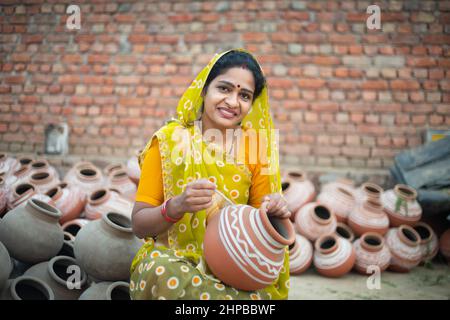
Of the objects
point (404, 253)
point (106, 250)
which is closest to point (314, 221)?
point (404, 253)

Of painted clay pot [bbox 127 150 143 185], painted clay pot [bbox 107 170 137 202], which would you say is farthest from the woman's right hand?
painted clay pot [bbox 127 150 143 185]

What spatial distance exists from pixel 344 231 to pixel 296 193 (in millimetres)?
676

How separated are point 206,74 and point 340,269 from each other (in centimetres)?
263

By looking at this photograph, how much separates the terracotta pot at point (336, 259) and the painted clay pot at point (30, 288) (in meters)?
2.54

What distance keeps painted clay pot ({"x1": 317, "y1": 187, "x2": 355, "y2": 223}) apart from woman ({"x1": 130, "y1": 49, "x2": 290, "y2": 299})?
8.46 ft

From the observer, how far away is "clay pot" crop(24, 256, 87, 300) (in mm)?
2480

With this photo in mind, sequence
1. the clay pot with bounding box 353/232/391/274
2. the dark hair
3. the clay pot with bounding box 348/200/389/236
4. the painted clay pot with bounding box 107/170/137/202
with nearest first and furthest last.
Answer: the dark hair
the clay pot with bounding box 353/232/391/274
the clay pot with bounding box 348/200/389/236
the painted clay pot with bounding box 107/170/137/202

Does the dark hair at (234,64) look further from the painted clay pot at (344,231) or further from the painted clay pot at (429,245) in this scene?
the painted clay pot at (429,245)

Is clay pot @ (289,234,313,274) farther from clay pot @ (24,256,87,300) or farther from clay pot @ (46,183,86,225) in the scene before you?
clay pot @ (46,183,86,225)

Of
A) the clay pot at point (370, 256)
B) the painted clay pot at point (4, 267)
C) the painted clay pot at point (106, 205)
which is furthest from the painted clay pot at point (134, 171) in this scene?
the clay pot at point (370, 256)

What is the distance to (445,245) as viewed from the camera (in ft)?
14.3

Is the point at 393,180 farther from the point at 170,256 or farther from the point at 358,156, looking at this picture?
the point at 170,256

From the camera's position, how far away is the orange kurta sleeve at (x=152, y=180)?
1.93m

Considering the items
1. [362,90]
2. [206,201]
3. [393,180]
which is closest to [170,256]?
[206,201]
